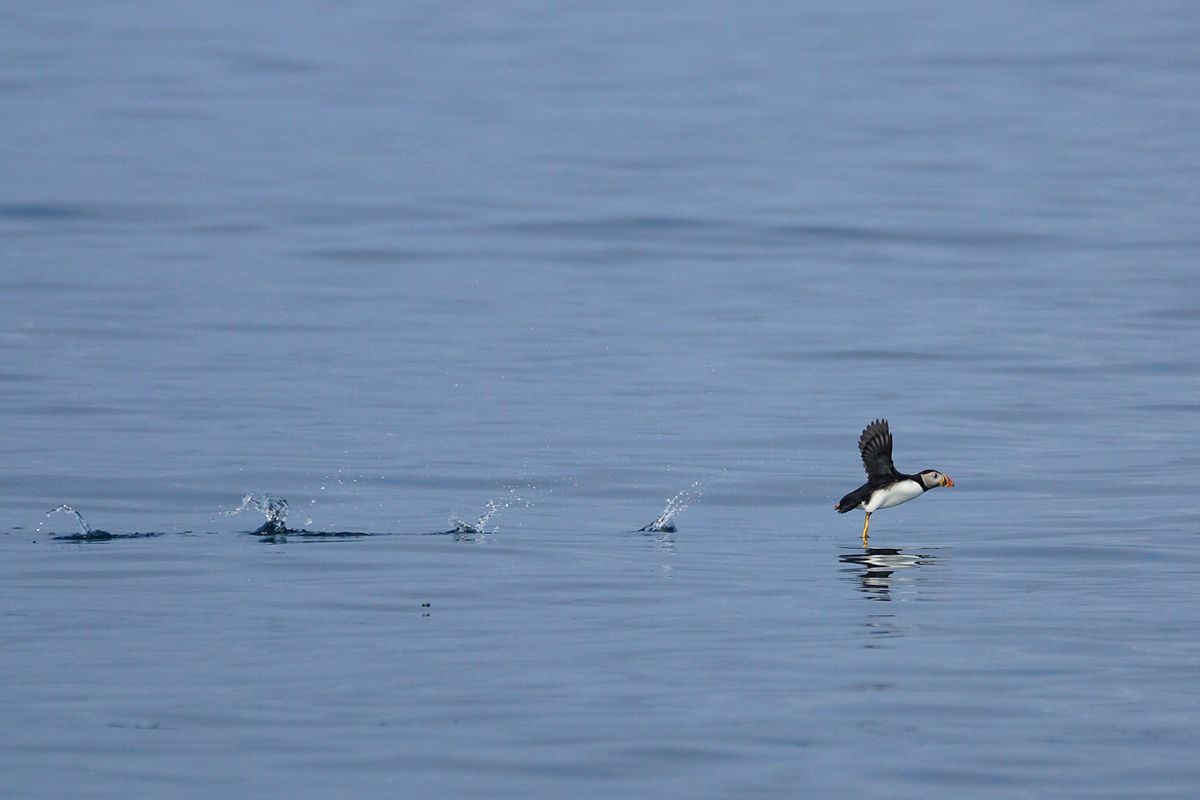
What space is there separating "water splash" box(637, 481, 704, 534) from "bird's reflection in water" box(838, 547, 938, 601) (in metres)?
1.93

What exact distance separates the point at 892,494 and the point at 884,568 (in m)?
1.81

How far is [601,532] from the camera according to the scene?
16.4 m

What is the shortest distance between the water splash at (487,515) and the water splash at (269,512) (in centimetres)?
131

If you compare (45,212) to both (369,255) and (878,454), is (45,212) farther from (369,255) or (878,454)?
(878,454)

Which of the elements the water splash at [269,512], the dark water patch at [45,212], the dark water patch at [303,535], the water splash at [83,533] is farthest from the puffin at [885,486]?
the dark water patch at [45,212]

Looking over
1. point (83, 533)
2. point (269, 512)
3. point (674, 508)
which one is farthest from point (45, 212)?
point (83, 533)

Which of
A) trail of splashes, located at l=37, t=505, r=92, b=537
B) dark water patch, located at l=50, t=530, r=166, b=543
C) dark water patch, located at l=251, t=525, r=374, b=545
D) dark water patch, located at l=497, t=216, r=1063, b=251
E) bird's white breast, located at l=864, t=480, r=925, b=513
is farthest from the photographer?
dark water patch, located at l=497, t=216, r=1063, b=251

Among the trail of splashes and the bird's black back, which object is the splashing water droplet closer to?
the trail of splashes

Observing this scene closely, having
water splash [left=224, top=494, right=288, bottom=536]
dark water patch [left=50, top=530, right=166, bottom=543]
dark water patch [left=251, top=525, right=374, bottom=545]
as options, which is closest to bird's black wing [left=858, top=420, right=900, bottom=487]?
dark water patch [left=251, top=525, right=374, bottom=545]

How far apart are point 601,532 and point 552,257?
26.1 metres

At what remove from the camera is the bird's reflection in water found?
13344 millimetres

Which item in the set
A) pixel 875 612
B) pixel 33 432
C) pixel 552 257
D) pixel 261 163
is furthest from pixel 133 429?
pixel 261 163

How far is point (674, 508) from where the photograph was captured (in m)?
18.1

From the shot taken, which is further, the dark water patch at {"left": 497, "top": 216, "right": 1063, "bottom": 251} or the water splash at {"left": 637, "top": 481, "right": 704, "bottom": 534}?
the dark water patch at {"left": 497, "top": 216, "right": 1063, "bottom": 251}
